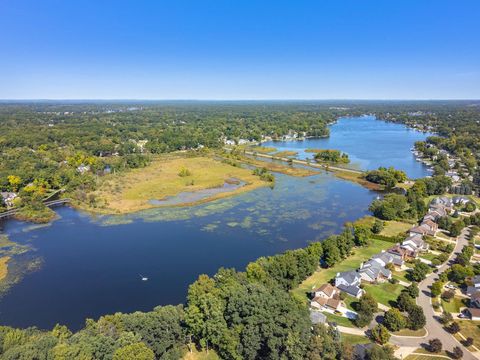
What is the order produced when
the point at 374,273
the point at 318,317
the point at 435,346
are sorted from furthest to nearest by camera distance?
the point at 374,273, the point at 318,317, the point at 435,346

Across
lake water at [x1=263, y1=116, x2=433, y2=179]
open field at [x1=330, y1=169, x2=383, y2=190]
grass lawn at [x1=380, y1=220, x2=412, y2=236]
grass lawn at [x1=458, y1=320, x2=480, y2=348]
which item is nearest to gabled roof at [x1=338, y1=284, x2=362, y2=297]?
grass lawn at [x1=458, y1=320, x2=480, y2=348]

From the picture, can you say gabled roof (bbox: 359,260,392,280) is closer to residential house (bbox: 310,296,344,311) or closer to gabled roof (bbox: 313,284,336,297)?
gabled roof (bbox: 313,284,336,297)

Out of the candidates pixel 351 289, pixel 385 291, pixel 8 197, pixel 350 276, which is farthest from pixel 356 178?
pixel 8 197

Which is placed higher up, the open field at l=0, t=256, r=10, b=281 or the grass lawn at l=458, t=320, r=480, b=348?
the grass lawn at l=458, t=320, r=480, b=348

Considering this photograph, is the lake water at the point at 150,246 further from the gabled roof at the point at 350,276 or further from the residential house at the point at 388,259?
the gabled roof at the point at 350,276

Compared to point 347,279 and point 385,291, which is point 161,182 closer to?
point 347,279
